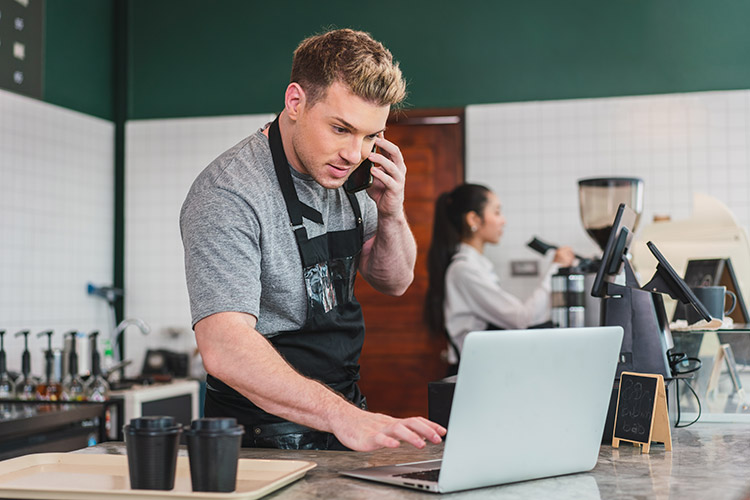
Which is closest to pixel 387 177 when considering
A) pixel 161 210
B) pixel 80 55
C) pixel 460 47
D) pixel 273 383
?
pixel 273 383

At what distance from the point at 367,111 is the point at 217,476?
0.77 metres

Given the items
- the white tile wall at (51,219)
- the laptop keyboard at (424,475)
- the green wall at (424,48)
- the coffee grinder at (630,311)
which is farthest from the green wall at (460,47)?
the laptop keyboard at (424,475)

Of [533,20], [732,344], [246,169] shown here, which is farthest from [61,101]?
[732,344]

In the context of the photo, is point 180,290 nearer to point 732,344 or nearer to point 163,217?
point 163,217

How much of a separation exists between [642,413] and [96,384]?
2.58 metres

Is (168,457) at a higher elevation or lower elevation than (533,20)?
lower

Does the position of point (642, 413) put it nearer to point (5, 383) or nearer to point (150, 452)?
point (150, 452)

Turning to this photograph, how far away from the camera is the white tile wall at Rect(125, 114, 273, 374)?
4.86 m

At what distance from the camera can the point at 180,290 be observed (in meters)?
4.86

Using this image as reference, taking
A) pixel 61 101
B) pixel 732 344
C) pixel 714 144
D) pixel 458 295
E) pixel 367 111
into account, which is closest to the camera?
pixel 367 111

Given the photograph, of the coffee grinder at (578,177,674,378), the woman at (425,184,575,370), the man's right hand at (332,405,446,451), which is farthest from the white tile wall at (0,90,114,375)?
the man's right hand at (332,405,446,451)

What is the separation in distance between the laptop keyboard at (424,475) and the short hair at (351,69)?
69cm

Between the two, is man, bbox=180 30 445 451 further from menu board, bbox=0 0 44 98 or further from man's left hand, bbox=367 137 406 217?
menu board, bbox=0 0 44 98

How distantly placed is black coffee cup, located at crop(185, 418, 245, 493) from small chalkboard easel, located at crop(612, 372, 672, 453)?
0.79 m
